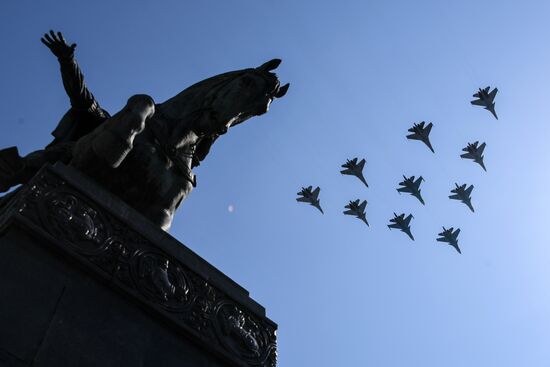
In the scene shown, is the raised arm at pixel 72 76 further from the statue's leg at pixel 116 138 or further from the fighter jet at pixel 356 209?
the fighter jet at pixel 356 209

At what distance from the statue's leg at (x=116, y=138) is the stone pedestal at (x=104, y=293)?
0.37 m

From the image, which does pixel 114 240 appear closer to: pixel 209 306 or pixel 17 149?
pixel 209 306

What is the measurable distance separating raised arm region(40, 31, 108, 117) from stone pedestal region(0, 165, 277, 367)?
2.17 meters

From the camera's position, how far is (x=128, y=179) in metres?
6.77

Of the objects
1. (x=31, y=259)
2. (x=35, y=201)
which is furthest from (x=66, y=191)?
(x=31, y=259)

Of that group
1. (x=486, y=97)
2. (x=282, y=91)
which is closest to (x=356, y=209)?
(x=486, y=97)

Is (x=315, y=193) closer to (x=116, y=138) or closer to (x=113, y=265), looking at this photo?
(x=116, y=138)

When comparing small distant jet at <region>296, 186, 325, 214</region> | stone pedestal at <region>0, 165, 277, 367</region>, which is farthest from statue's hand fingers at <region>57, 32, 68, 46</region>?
small distant jet at <region>296, 186, 325, 214</region>

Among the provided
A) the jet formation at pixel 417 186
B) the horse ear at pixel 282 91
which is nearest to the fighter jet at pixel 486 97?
the jet formation at pixel 417 186

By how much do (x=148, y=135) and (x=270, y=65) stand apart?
2.60 metres

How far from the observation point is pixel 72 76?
7.71 meters

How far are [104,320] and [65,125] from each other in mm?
3695

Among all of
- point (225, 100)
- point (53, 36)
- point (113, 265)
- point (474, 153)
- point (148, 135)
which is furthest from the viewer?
point (474, 153)

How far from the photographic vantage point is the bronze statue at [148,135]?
250 inches
